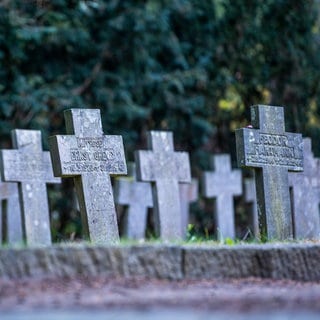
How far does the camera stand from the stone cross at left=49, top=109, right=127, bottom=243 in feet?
29.6

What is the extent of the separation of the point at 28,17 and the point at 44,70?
1295 millimetres

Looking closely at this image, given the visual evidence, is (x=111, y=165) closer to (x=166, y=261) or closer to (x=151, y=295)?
(x=166, y=261)

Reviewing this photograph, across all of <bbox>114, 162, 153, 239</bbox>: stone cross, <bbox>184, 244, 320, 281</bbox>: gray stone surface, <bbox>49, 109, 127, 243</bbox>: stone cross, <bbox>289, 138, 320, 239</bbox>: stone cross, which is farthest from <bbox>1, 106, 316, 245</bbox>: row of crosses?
<bbox>114, 162, 153, 239</bbox>: stone cross

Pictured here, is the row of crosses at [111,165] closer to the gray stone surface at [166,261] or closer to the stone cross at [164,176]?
the gray stone surface at [166,261]

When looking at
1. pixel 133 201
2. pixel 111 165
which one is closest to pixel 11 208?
pixel 133 201

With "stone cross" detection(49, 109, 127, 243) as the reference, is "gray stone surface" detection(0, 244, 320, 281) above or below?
below

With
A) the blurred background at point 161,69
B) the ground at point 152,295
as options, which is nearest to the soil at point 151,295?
the ground at point 152,295

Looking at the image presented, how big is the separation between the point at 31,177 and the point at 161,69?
29.2 ft

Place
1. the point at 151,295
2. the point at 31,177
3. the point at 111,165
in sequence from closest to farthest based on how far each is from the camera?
the point at 151,295 → the point at 111,165 → the point at 31,177

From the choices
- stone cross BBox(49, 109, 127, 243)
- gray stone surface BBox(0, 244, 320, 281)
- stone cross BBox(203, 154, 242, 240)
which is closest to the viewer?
gray stone surface BBox(0, 244, 320, 281)

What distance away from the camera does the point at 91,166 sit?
9.20 meters

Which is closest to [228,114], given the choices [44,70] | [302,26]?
[302,26]

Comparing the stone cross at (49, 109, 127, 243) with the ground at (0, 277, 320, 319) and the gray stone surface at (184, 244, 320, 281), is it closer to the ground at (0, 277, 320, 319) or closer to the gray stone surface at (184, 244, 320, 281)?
the gray stone surface at (184, 244, 320, 281)

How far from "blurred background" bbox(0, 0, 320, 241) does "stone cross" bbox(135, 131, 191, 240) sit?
422cm
